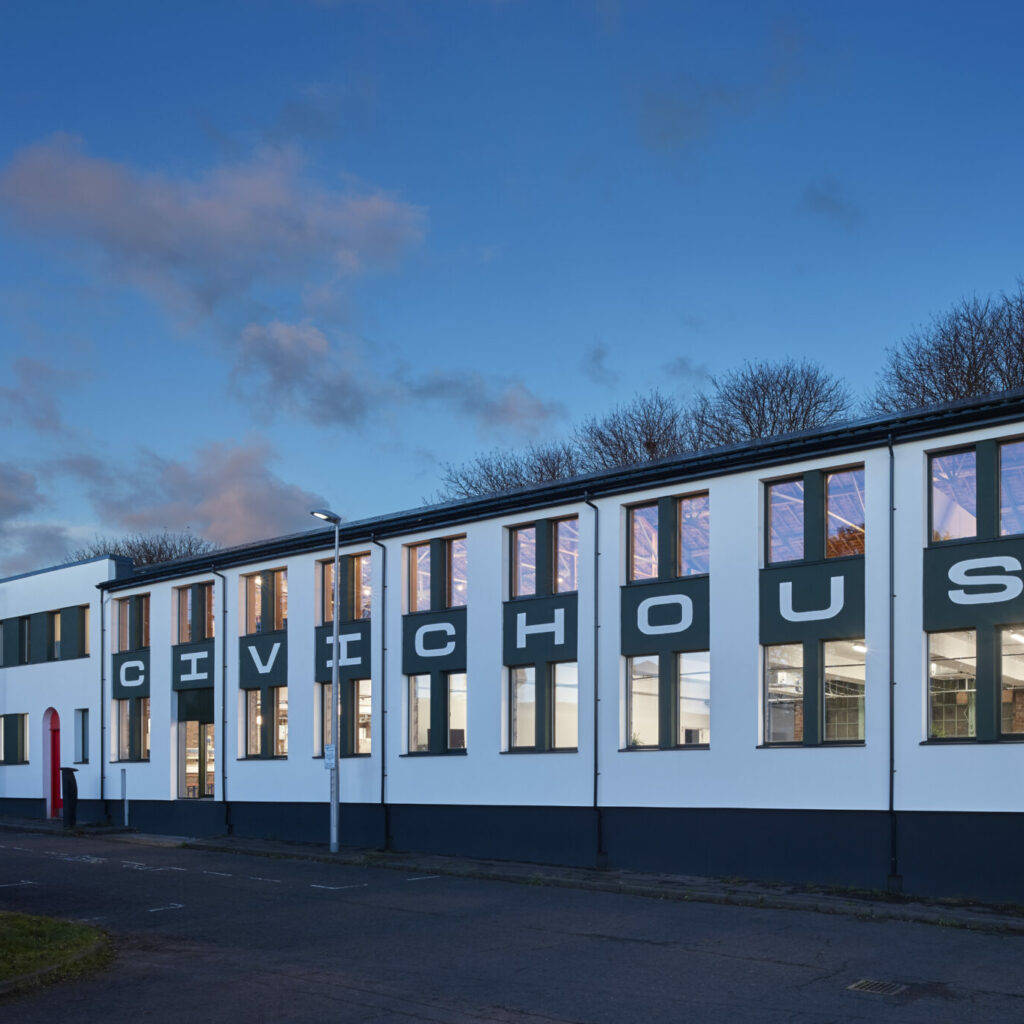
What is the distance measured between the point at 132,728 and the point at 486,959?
25.1m

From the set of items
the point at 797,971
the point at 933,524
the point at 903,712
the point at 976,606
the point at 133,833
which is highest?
the point at 933,524

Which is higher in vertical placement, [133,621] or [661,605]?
[661,605]

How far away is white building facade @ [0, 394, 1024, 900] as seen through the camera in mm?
20422

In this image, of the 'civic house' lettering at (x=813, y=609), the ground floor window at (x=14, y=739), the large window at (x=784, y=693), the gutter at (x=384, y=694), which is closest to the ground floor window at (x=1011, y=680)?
the 'civic house' lettering at (x=813, y=609)

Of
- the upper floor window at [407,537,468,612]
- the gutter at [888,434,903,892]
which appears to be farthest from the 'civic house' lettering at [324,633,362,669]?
the gutter at [888,434,903,892]

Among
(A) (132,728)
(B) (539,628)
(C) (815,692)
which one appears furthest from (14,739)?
(C) (815,692)

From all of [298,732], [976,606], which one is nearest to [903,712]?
[976,606]

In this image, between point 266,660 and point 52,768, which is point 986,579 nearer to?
point 266,660

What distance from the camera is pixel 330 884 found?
76.7ft

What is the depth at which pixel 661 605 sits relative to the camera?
2475cm

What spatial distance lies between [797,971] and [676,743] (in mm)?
10339

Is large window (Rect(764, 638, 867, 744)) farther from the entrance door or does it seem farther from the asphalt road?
the entrance door

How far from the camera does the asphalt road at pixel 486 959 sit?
39.7 feet

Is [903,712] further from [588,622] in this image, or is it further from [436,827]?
[436,827]
